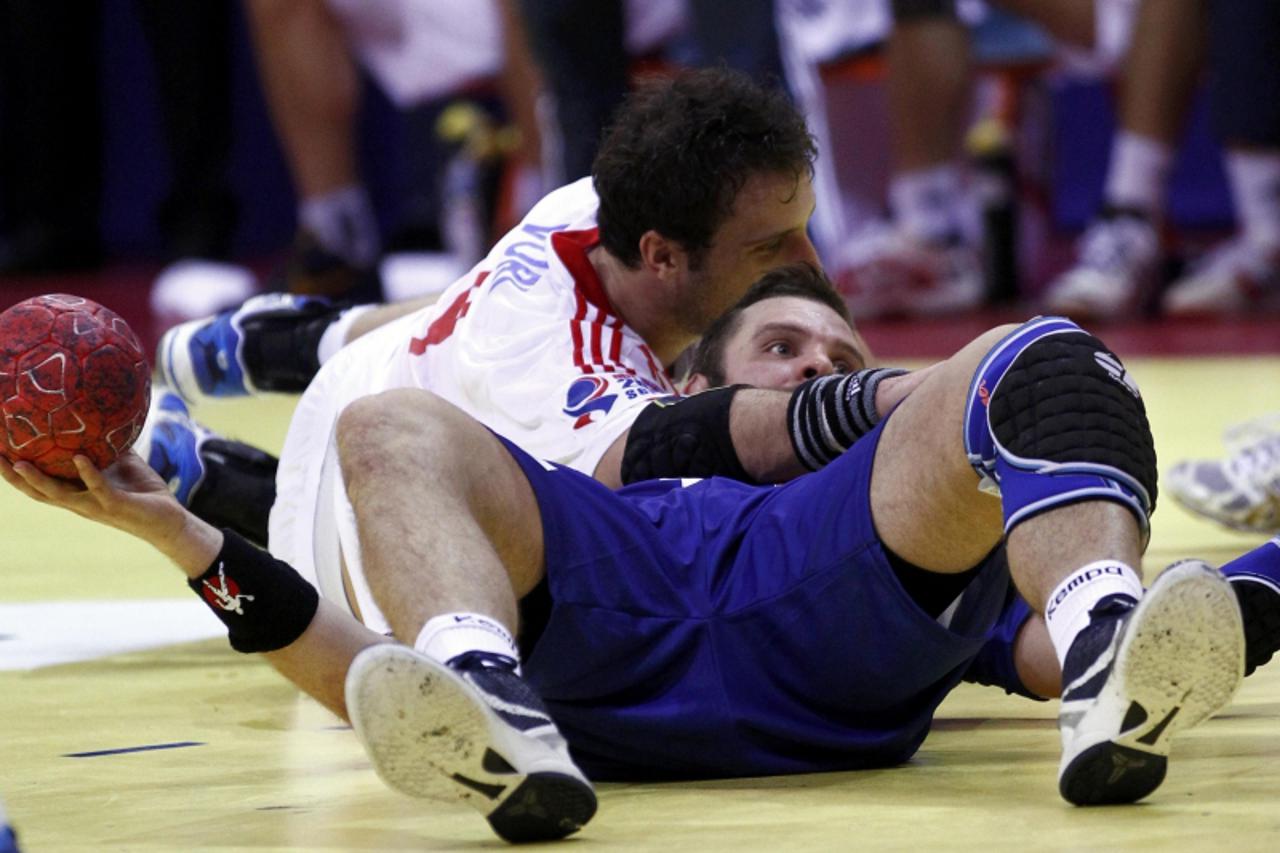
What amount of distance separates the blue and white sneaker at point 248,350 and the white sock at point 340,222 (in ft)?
15.3

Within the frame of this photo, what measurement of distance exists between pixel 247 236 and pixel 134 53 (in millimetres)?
1113

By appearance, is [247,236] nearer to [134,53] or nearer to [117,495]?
[134,53]

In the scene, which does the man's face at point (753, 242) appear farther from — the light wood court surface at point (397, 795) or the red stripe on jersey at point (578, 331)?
the light wood court surface at point (397, 795)

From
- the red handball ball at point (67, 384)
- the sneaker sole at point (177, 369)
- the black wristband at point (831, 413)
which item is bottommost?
the sneaker sole at point (177, 369)

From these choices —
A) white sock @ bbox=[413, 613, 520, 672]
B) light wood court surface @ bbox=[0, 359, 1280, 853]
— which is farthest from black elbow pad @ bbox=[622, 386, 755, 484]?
white sock @ bbox=[413, 613, 520, 672]

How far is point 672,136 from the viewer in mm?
3758

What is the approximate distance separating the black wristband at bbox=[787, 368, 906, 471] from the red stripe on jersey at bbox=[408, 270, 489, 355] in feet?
2.50

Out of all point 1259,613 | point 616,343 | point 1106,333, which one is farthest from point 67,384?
point 1106,333

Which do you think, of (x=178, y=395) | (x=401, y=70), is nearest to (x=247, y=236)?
(x=401, y=70)

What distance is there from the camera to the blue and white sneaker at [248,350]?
14.4 ft

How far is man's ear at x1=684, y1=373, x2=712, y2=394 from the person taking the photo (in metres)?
3.44

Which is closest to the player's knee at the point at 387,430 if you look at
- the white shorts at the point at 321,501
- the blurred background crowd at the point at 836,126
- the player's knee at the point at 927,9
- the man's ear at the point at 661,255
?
the white shorts at the point at 321,501

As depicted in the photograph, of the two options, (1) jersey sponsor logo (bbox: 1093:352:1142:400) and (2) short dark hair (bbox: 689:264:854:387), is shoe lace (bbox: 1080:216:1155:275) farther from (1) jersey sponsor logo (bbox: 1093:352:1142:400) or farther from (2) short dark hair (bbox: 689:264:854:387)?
(1) jersey sponsor logo (bbox: 1093:352:1142:400)

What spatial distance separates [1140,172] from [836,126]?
1.66 meters
